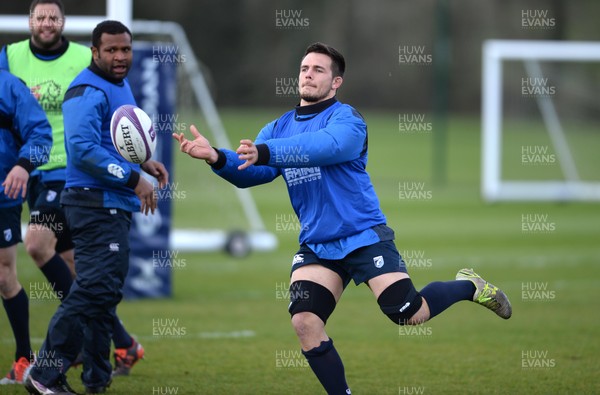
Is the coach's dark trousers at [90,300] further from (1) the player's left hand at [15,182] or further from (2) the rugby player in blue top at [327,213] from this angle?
(2) the rugby player in blue top at [327,213]

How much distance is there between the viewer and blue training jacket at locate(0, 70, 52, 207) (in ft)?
22.4

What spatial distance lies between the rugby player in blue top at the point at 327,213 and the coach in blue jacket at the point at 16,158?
1.61 metres

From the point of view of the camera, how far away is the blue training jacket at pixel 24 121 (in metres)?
6.84

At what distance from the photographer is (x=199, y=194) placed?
54.2ft

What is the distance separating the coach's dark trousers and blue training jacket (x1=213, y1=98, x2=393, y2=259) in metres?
0.97

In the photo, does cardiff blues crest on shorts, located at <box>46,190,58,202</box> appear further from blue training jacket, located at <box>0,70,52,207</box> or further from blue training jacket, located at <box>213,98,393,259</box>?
blue training jacket, located at <box>213,98,393,259</box>

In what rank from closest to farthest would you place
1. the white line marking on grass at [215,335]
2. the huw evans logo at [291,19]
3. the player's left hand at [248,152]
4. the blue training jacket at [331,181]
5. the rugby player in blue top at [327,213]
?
the player's left hand at [248,152] → the rugby player in blue top at [327,213] → the blue training jacket at [331,181] → the white line marking on grass at [215,335] → the huw evans logo at [291,19]

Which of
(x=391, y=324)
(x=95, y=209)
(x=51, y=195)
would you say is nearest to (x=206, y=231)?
(x=391, y=324)

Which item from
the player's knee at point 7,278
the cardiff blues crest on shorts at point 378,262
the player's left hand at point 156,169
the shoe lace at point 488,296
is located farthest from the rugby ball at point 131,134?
the shoe lace at point 488,296

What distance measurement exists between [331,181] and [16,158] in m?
2.51

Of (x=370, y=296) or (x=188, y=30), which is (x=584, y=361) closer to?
(x=370, y=296)

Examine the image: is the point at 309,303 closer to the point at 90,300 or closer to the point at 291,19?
the point at 90,300

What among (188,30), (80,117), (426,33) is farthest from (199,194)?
(426,33)

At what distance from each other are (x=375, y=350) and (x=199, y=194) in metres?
8.57
